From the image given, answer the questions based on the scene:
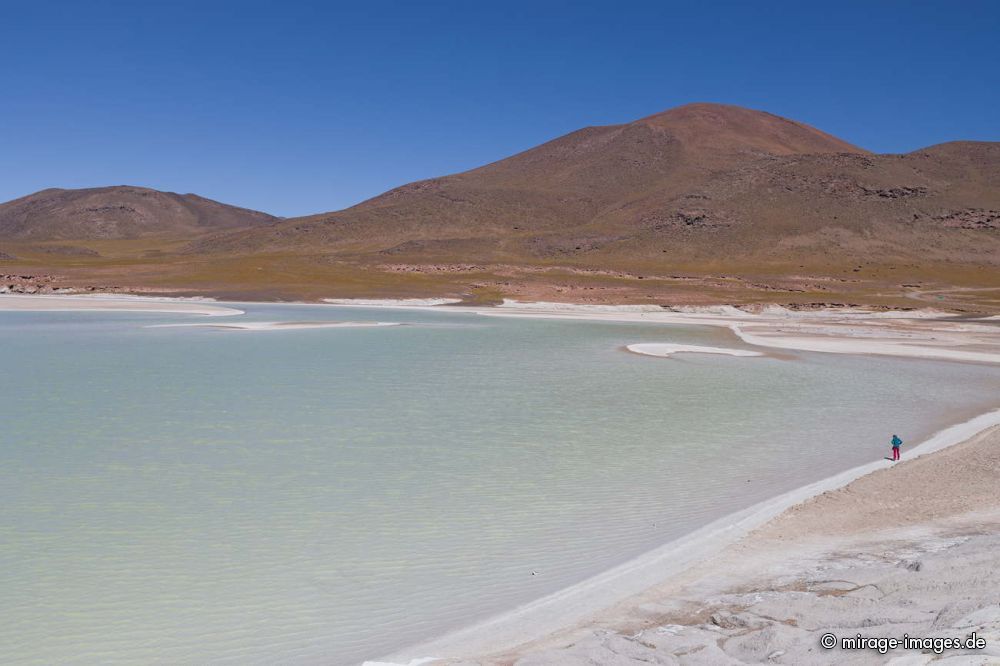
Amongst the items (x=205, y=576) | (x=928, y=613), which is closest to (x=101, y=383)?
(x=205, y=576)

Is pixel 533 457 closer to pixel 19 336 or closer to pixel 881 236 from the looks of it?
pixel 19 336

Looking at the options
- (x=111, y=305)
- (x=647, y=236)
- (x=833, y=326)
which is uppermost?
(x=647, y=236)

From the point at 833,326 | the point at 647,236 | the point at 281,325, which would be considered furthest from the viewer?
the point at 647,236

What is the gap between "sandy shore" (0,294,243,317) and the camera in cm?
5288

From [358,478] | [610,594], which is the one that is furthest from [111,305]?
[610,594]

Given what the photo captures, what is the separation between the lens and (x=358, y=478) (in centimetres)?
1195

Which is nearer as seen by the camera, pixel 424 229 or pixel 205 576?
pixel 205 576

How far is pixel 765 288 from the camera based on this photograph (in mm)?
74688

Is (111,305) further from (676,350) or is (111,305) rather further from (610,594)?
(610,594)

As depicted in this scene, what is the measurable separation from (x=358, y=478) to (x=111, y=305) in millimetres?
51777

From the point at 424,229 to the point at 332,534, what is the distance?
13361 cm

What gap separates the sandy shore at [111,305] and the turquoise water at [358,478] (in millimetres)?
27388

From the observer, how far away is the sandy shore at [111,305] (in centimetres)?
5288

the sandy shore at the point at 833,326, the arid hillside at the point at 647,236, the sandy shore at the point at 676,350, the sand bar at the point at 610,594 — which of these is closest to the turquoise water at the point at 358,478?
the sand bar at the point at 610,594
